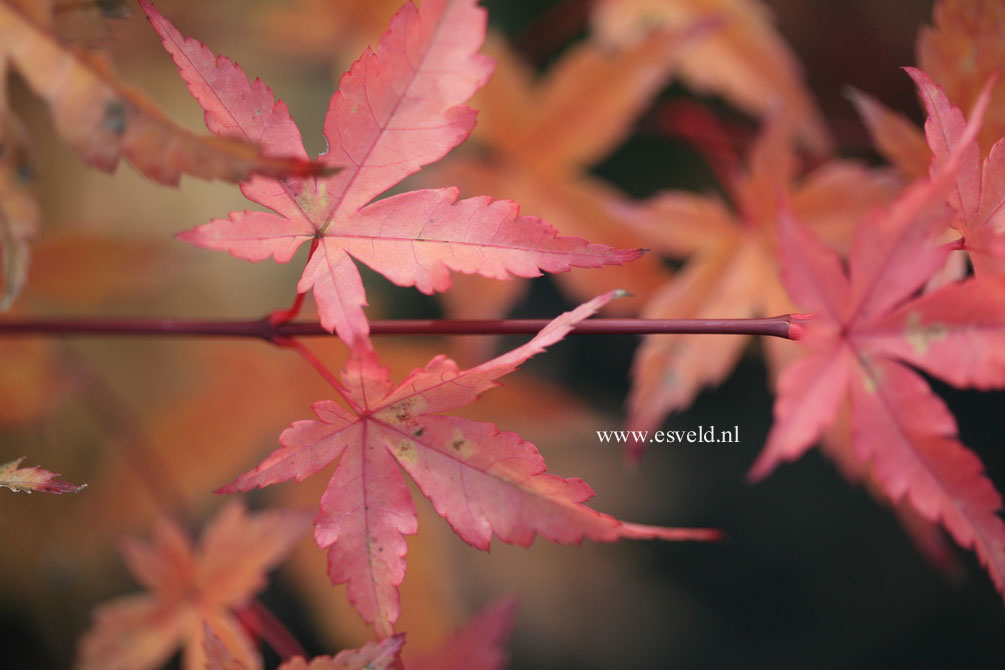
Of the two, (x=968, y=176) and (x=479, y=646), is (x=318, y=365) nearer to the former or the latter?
(x=479, y=646)

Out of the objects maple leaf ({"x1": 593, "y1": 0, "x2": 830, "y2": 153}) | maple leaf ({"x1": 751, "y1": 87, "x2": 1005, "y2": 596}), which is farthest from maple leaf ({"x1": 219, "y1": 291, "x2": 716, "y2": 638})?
maple leaf ({"x1": 593, "y1": 0, "x2": 830, "y2": 153})

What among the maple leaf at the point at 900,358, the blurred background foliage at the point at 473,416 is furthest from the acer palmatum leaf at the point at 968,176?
the blurred background foliage at the point at 473,416

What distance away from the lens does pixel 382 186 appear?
1.38ft

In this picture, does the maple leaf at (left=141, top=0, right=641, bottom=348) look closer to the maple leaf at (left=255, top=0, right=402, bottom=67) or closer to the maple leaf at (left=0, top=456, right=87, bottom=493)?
the maple leaf at (left=0, top=456, right=87, bottom=493)

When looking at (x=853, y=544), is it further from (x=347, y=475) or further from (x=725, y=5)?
(x=347, y=475)

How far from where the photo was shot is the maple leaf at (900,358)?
14.7 inches

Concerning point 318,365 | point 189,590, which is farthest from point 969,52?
point 189,590

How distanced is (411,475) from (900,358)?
0.30 metres

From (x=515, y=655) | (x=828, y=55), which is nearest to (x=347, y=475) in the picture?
(x=515, y=655)

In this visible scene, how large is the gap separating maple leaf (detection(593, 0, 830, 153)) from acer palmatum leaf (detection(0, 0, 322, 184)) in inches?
23.7

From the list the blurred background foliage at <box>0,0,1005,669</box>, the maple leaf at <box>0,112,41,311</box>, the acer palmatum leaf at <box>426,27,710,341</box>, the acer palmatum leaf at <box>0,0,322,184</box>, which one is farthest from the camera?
the blurred background foliage at <box>0,0,1005,669</box>

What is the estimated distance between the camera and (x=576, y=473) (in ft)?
3.83

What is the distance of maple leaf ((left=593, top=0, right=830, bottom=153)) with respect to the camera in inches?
32.0

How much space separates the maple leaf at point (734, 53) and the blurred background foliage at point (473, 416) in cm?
10
